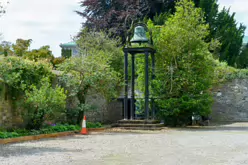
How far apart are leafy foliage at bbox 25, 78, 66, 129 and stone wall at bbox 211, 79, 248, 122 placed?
1224cm

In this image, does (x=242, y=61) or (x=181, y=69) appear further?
(x=242, y=61)

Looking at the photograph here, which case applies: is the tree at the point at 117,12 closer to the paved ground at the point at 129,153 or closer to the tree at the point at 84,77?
the tree at the point at 84,77

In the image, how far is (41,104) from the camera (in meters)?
12.7

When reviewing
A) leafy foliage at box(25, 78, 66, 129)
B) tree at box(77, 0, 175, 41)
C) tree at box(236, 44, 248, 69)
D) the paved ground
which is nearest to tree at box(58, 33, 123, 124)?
leafy foliage at box(25, 78, 66, 129)

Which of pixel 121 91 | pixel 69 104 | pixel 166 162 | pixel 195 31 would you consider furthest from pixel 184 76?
pixel 166 162

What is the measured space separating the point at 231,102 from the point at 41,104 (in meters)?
13.4

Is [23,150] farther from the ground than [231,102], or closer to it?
closer to it

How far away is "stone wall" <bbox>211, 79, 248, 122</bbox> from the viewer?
22453 mm

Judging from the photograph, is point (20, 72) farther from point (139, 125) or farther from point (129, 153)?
point (129, 153)

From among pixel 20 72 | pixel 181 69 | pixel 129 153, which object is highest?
pixel 181 69

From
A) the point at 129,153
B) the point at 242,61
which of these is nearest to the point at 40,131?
the point at 129,153

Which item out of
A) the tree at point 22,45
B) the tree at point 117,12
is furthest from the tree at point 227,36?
the tree at point 22,45

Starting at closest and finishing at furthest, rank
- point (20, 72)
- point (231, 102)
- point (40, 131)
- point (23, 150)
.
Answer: point (23, 150) → point (40, 131) → point (20, 72) → point (231, 102)

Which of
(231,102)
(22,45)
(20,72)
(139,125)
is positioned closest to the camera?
(20,72)
